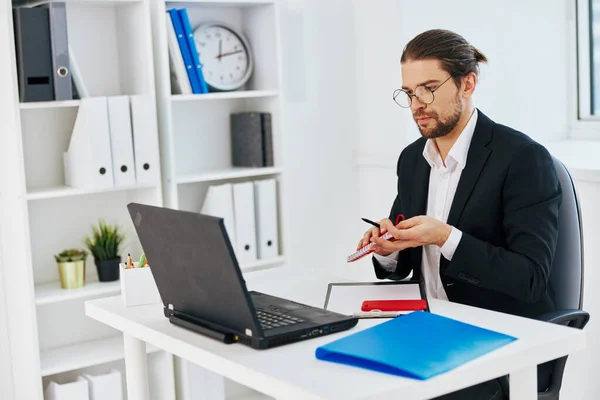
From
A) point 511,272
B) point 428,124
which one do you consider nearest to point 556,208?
point 511,272

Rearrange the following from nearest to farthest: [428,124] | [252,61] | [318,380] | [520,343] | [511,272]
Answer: [318,380] → [520,343] → [511,272] → [428,124] → [252,61]

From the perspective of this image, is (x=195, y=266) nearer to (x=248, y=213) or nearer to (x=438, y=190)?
(x=438, y=190)

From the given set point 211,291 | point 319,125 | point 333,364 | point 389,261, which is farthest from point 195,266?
point 319,125

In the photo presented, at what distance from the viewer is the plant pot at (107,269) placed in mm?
3094

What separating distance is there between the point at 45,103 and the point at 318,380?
1834mm

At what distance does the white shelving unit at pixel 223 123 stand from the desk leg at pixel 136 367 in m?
1.12

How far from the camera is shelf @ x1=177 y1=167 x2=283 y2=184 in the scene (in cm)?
321

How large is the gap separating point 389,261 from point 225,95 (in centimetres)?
126

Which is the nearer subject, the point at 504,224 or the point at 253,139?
the point at 504,224

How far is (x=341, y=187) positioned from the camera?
12.3 feet

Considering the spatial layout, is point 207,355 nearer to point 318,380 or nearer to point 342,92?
point 318,380

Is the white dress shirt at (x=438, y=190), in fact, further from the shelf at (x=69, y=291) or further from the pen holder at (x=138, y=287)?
the shelf at (x=69, y=291)

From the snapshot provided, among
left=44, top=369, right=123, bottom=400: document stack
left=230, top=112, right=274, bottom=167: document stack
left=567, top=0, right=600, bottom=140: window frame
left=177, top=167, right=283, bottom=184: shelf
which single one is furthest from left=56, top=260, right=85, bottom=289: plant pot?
left=567, top=0, right=600, bottom=140: window frame

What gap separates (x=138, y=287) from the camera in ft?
6.42
